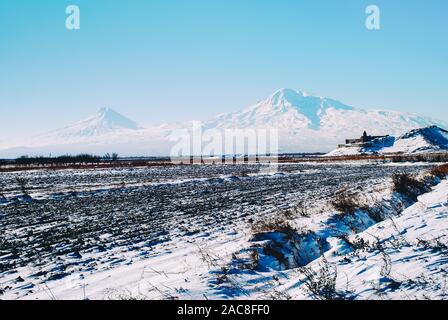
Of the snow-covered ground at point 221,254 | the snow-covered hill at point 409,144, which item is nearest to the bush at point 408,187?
the snow-covered ground at point 221,254

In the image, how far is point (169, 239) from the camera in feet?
34.5

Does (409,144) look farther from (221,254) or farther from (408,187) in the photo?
(221,254)

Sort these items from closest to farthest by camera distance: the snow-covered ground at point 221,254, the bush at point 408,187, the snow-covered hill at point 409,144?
the snow-covered ground at point 221,254 → the bush at point 408,187 → the snow-covered hill at point 409,144

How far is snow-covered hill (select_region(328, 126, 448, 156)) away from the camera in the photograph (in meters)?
109

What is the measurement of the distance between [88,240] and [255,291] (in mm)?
6482

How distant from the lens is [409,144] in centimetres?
11488

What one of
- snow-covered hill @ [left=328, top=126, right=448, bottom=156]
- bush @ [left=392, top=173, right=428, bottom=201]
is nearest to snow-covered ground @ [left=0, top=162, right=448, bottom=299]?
bush @ [left=392, top=173, right=428, bottom=201]

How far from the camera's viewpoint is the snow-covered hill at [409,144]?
109 metres

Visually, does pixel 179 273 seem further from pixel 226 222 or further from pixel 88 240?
pixel 226 222

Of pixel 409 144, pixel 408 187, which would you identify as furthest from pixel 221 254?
pixel 409 144

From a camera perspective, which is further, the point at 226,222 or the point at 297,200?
the point at 297,200

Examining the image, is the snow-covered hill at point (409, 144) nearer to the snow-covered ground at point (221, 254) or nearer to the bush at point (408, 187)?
the bush at point (408, 187)

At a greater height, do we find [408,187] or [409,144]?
[409,144]
